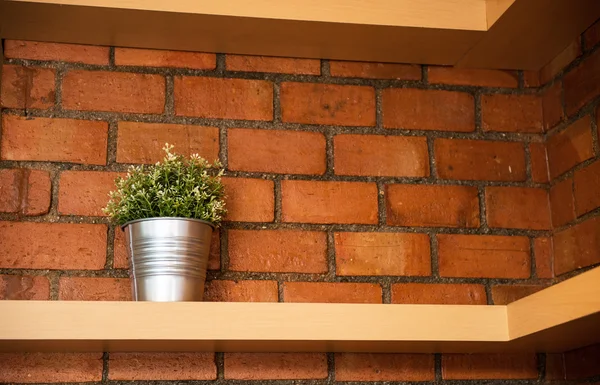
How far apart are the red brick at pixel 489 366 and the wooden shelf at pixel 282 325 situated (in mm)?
161

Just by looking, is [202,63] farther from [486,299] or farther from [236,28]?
[486,299]

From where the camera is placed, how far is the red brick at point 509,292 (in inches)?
62.6

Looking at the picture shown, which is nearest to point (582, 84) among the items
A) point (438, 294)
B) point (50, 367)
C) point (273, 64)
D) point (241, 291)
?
point (438, 294)

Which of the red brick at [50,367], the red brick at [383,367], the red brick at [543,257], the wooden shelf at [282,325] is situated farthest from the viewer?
the red brick at [543,257]

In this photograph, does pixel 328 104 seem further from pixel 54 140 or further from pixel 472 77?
pixel 54 140

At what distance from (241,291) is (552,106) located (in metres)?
0.71

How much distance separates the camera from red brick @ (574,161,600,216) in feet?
4.89

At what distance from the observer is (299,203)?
156 cm

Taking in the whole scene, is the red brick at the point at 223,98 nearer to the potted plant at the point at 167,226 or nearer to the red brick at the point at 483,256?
the potted plant at the point at 167,226

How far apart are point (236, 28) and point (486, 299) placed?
26.8 inches

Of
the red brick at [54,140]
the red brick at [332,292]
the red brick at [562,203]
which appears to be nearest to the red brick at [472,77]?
the red brick at [562,203]

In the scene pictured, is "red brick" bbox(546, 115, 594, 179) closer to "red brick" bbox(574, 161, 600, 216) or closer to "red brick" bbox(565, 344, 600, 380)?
"red brick" bbox(574, 161, 600, 216)

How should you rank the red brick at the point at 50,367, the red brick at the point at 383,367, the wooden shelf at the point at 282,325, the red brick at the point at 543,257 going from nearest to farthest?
the wooden shelf at the point at 282,325
the red brick at the point at 50,367
the red brick at the point at 383,367
the red brick at the point at 543,257

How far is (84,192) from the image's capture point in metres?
1.49
